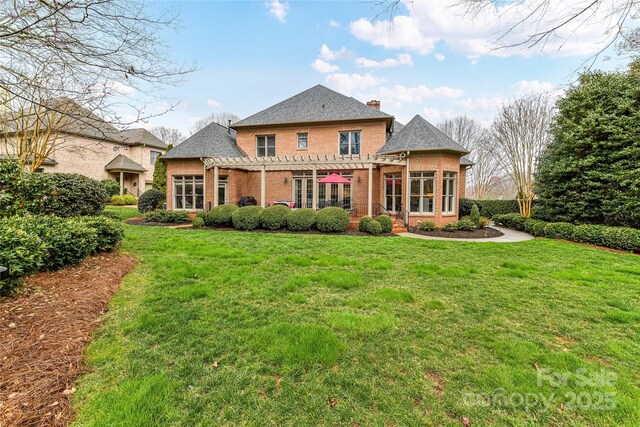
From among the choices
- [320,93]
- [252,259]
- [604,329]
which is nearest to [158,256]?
[252,259]

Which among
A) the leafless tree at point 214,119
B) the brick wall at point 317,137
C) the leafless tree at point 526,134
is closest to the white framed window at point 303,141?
the brick wall at point 317,137

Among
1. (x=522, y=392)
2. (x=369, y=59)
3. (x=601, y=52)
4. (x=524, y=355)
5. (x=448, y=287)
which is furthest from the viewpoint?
(x=369, y=59)

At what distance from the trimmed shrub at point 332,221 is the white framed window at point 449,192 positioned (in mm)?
5697

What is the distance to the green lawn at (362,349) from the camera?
211cm

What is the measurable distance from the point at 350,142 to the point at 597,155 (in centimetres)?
1113

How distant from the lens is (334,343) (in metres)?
2.99

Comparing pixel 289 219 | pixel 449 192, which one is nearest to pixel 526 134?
pixel 449 192

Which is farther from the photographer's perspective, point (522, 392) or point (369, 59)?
point (369, 59)

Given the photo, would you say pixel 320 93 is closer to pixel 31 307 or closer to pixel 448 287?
pixel 448 287

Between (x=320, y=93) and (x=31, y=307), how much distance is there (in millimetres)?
18256

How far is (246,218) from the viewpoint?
39.8 ft

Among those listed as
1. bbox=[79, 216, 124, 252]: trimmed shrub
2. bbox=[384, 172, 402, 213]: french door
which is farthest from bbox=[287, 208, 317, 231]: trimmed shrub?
bbox=[79, 216, 124, 252]: trimmed shrub

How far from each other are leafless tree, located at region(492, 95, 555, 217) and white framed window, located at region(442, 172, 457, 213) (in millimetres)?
3849

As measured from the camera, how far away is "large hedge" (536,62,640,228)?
401 inches
